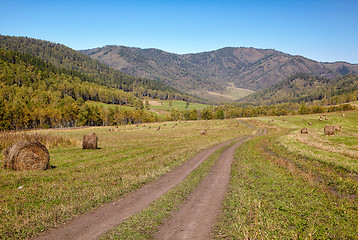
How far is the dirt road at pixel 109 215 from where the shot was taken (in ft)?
27.6

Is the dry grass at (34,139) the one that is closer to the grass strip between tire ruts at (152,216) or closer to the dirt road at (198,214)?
the grass strip between tire ruts at (152,216)

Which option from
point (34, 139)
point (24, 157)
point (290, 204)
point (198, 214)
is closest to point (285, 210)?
point (290, 204)

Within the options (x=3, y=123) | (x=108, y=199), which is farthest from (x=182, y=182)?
(x=3, y=123)

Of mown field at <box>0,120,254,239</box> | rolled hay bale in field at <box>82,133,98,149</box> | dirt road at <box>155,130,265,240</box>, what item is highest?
rolled hay bale in field at <box>82,133,98,149</box>

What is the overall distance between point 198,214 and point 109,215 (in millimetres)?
4953

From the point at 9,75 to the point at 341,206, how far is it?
240798 millimetres

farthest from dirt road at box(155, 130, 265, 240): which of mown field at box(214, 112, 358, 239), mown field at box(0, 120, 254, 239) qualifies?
mown field at box(0, 120, 254, 239)

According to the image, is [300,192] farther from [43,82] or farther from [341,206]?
[43,82]

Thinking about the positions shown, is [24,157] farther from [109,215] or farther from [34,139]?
[34,139]

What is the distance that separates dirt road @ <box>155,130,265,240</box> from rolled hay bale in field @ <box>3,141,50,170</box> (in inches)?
634

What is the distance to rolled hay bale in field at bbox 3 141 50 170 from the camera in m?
18.1

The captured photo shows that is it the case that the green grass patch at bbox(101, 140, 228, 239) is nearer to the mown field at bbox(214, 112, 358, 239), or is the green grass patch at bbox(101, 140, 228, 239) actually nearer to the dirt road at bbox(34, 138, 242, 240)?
the dirt road at bbox(34, 138, 242, 240)

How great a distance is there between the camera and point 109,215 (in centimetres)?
1030

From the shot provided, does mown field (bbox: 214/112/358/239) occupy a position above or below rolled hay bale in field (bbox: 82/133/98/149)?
below
